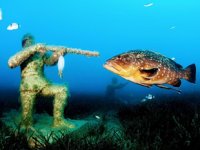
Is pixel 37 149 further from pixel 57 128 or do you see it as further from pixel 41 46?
pixel 41 46

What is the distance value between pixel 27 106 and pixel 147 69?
14.1 ft

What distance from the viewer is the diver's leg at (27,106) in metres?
8.41

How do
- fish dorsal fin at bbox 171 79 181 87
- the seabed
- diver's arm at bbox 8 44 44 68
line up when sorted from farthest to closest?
diver's arm at bbox 8 44 44 68 → the seabed → fish dorsal fin at bbox 171 79 181 87

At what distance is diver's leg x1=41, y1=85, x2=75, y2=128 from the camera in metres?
8.48

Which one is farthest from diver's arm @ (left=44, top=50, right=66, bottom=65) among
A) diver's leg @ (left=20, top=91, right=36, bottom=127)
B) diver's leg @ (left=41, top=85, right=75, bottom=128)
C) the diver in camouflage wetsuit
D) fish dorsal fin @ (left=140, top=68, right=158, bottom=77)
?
fish dorsal fin @ (left=140, top=68, right=158, bottom=77)

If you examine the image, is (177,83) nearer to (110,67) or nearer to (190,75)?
(190,75)

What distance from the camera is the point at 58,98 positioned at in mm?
8469

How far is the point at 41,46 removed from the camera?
787 centimetres

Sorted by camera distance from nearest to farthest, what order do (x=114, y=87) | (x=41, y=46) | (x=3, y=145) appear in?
(x=3, y=145) < (x=41, y=46) < (x=114, y=87)

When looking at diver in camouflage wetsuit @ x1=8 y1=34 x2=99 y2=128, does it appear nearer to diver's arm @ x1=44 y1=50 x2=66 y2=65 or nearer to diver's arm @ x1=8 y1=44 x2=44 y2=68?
diver's arm @ x1=44 y1=50 x2=66 y2=65

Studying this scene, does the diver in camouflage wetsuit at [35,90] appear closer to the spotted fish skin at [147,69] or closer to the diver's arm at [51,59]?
the diver's arm at [51,59]

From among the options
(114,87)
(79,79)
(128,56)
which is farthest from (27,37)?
(79,79)

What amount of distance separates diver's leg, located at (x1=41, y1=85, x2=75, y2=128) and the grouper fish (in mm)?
3403

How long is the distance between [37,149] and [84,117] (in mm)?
5756
